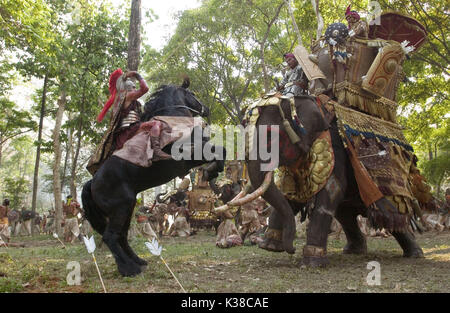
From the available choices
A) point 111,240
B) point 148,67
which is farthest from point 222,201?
point 148,67

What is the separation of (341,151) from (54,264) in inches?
207

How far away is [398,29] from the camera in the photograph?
875cm

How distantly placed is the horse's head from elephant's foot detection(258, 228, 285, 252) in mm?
2445

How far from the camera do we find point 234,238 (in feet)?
36.6

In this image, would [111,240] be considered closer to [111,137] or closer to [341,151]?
[111,137]

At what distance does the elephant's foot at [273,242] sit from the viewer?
6785mm

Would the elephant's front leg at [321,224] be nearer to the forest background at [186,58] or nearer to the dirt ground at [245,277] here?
the dirt ground at [245,277]

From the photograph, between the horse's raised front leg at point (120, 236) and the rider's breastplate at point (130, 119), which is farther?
the rider's breastplate at point (130, 119)

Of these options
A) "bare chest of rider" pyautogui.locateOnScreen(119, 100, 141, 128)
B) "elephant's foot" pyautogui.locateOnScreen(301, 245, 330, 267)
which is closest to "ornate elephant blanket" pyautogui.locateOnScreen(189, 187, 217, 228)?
"bare chest of rider" pyautogui.locateOnScreen(119, 100, 141, 128)

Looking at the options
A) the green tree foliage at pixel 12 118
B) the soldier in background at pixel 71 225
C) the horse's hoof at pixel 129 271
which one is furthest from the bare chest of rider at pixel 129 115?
the green tree foliage at pixel 12 118

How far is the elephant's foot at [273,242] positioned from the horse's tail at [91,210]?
2.59 meters

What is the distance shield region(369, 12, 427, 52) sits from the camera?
8.54 metres

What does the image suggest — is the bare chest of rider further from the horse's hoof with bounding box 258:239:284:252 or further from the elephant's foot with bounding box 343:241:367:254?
the elephant's foot with bounding box 343:241:367:254

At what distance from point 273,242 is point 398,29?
534 cm
